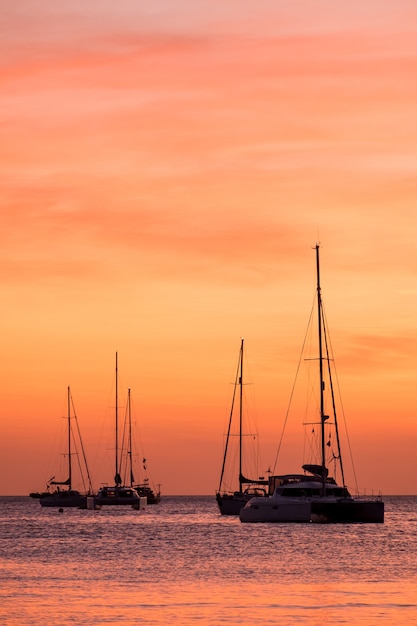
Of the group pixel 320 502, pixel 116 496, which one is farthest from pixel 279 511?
pixel 116 496

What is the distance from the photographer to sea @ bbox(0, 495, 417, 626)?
4325 centimetres

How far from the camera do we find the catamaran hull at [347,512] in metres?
98.8

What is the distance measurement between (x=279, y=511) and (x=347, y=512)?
21.9 feet

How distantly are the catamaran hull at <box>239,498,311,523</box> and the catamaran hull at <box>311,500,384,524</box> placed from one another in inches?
36.9

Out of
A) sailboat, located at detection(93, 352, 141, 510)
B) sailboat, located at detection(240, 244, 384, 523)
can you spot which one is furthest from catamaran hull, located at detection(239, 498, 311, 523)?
sailboat, located at detection(93, 352, 141, 510)

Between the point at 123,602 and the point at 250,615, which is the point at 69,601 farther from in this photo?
the point at 250,615

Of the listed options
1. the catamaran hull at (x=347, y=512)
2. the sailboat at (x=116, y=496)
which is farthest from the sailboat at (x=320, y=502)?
the sailboat at (x=116, y=496)

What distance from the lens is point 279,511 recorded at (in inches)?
4070

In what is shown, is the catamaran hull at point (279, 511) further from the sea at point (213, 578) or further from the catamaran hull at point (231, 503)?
the catamaran hull at point (231, 503)

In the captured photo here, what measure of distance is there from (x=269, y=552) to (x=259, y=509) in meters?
28.4

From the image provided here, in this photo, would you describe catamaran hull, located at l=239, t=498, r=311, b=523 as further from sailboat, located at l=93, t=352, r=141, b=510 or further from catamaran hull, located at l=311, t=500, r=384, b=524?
sailboat, located at l=93, t=352, r=141, b=510

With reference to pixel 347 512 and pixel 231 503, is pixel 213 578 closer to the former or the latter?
pixel 347 512

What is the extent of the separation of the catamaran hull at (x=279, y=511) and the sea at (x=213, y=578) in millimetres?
1126

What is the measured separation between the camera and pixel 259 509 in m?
107
